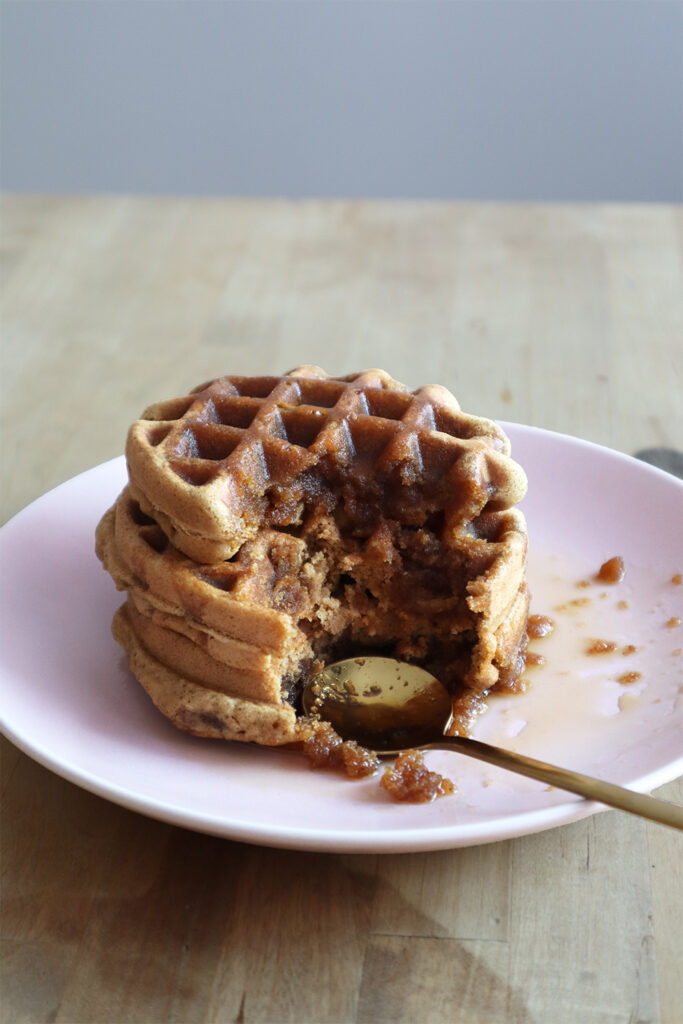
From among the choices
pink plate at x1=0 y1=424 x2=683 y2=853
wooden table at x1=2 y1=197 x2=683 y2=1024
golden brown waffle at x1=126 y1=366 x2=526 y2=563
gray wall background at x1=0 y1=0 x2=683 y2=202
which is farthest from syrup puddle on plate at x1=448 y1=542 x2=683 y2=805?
gray wall background at x1=0 y1=0 x2=683 y2=202

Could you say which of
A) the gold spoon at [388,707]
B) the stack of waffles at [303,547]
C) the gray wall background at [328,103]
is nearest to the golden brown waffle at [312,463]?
the stack of waffles at [303,547]

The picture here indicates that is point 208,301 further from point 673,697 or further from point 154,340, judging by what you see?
point 673,697

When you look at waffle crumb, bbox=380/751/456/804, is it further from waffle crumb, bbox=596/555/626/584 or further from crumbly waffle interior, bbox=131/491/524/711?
waffle crumb, bbox=596/555/626/584

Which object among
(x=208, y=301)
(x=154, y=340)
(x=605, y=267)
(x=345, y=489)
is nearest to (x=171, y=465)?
(x=345, y=489)

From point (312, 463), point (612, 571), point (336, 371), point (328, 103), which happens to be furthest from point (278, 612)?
point (328, 103)

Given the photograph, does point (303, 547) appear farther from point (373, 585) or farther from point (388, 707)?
point (388, 707)
